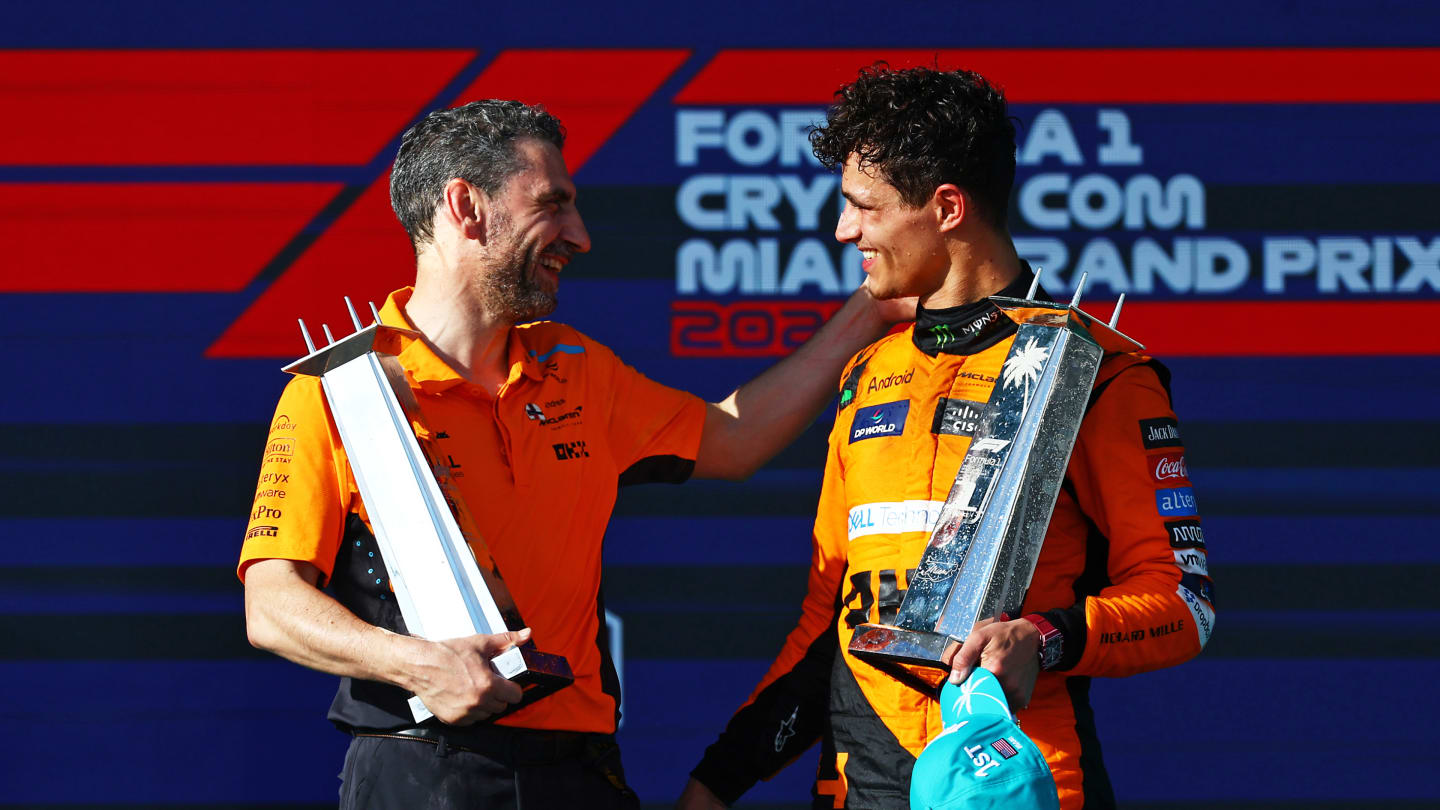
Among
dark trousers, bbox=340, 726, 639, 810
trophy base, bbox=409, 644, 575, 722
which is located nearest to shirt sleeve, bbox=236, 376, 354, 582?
dark trousers, bbox=340, 726, 639, 810

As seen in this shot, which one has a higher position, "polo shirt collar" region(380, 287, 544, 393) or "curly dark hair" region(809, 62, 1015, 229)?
"curly dark hair" region(809, 62, 1015, 229)

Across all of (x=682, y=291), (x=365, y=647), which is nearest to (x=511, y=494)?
(x=365, y=647)

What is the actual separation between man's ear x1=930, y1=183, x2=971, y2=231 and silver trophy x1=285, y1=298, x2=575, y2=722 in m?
Result: 0.80

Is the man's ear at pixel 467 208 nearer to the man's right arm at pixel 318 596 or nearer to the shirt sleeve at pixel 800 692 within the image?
the man's right arm at pixel 318 596

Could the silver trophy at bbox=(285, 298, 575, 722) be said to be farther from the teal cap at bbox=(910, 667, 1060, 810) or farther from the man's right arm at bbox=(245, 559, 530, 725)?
the teal cap at bbox=(910, 667, 1060, 810)

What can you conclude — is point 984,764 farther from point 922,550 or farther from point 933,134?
point 933,134

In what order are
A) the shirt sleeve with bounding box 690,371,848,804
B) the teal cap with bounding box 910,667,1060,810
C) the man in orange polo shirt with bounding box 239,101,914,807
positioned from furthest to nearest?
the shirt sleeve with bounding box 690,371,848,804 < the man in orange polo shirt with bounding box 239,101,914,807 < the teal cap with bounding box 910,667,1060,810

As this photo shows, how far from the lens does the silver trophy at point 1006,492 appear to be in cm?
179

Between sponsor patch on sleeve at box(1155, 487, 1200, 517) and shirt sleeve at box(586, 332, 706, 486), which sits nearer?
sponsor patch on sleeve at box(1155, 487, 1200, 517)

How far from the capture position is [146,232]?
2.96 meters

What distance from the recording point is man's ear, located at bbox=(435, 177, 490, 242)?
2289mm

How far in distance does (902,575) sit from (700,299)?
3.69 feet

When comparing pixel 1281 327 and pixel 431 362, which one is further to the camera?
pixel 1281 327

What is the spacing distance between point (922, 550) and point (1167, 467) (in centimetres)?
34
